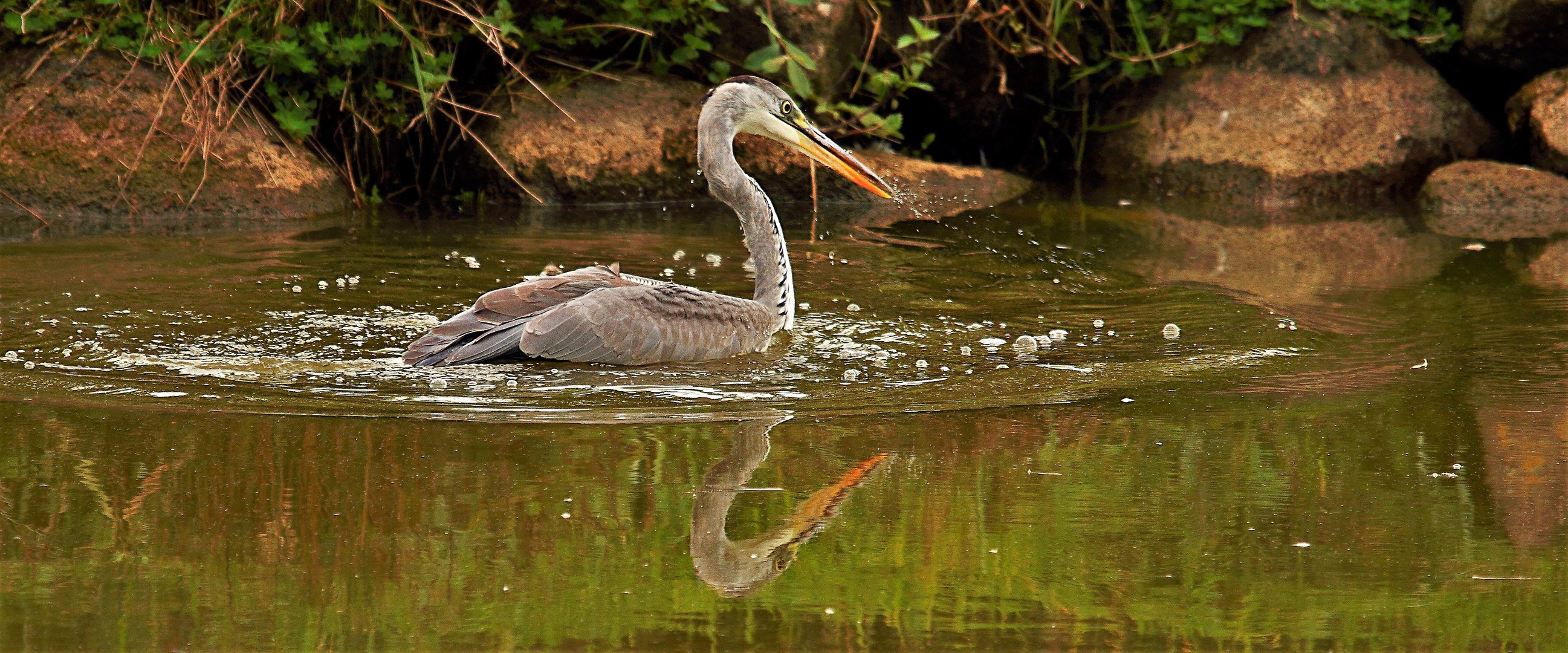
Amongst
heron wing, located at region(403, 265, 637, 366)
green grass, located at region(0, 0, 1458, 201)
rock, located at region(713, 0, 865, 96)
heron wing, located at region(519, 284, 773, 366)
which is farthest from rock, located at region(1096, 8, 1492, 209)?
heron wing, located at region(403, 265, 637, 366)


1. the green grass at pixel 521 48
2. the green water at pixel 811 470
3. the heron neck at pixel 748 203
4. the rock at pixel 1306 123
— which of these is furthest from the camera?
the rock at pixel 1306 123

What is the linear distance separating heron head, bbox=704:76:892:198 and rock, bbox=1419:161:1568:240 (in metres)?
4.47

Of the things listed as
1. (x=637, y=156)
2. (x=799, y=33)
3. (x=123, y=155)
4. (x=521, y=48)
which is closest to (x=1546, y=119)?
(x=799, y=33)

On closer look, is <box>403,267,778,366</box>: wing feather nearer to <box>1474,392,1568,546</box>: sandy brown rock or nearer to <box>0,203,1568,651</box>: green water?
<box>0,203,1568,651</box>: green water

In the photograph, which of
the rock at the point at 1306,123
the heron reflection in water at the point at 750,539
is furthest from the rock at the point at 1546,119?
the heron reflection in water at the point at 750,539

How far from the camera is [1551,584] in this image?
355 centimetres

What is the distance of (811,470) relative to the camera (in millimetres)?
4312

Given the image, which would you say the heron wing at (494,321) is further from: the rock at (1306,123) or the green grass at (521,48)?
the rock at (1306,123)

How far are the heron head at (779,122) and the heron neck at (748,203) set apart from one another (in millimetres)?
92

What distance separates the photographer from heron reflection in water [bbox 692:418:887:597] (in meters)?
3.59

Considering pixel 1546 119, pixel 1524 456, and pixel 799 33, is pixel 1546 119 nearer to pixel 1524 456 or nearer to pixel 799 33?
pixel 799 33

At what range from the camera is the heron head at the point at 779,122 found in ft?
20.7

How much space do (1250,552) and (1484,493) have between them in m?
0.89

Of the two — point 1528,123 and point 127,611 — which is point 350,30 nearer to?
point 127,611
